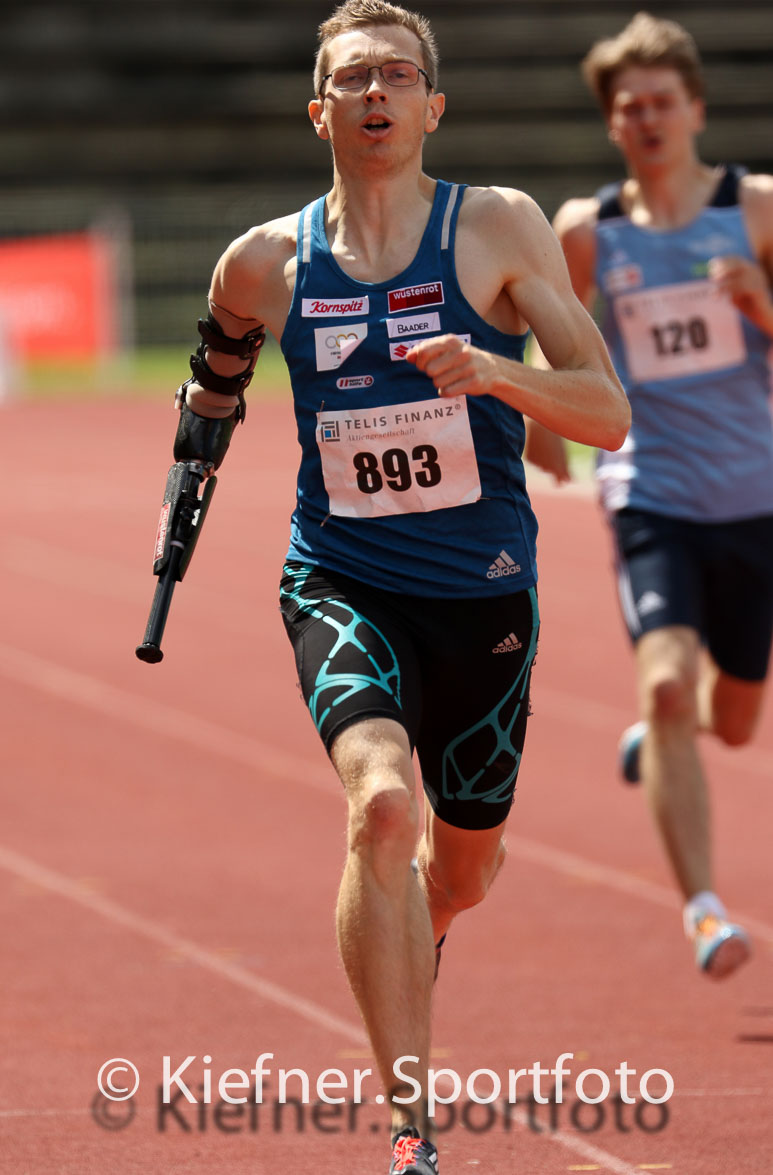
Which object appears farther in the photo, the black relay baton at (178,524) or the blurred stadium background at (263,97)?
the blurred stadium background at (263,97)

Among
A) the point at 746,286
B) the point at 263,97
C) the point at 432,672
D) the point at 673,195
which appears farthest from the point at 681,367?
the point at 263,97

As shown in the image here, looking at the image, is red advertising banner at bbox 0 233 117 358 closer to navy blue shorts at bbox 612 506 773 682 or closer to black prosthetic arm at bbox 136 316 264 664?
navy blue shorts at bbox 612 506 773 682

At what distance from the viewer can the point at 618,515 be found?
5914 millimetres

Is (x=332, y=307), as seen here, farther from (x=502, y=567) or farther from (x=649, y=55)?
(x=649, y=55)

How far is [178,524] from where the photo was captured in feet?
13.4

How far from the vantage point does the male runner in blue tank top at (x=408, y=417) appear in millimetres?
3631

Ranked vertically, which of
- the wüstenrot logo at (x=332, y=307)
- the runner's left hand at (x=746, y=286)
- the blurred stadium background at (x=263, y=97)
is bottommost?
the blurred stadium background at (x=263, y=97)

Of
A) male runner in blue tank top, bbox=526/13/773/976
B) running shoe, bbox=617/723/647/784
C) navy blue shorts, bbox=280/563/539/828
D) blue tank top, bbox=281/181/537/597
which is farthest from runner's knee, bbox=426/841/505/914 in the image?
running shoe, bbox=617/723/647/784

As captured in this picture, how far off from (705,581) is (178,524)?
2.25 metres

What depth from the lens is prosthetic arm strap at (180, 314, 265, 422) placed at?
4086mm

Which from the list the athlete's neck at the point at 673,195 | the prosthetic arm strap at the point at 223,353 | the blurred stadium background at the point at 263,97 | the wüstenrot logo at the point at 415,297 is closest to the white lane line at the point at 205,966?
the prosthetic arm strap at the point at 223,353

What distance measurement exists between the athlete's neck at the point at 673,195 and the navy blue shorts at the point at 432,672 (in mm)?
2397

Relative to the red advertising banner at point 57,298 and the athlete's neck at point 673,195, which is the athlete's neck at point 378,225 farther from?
the red advertising banner at point 57,298

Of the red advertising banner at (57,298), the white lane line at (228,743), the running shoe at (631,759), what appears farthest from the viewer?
the red advertising banner at (57,298)
